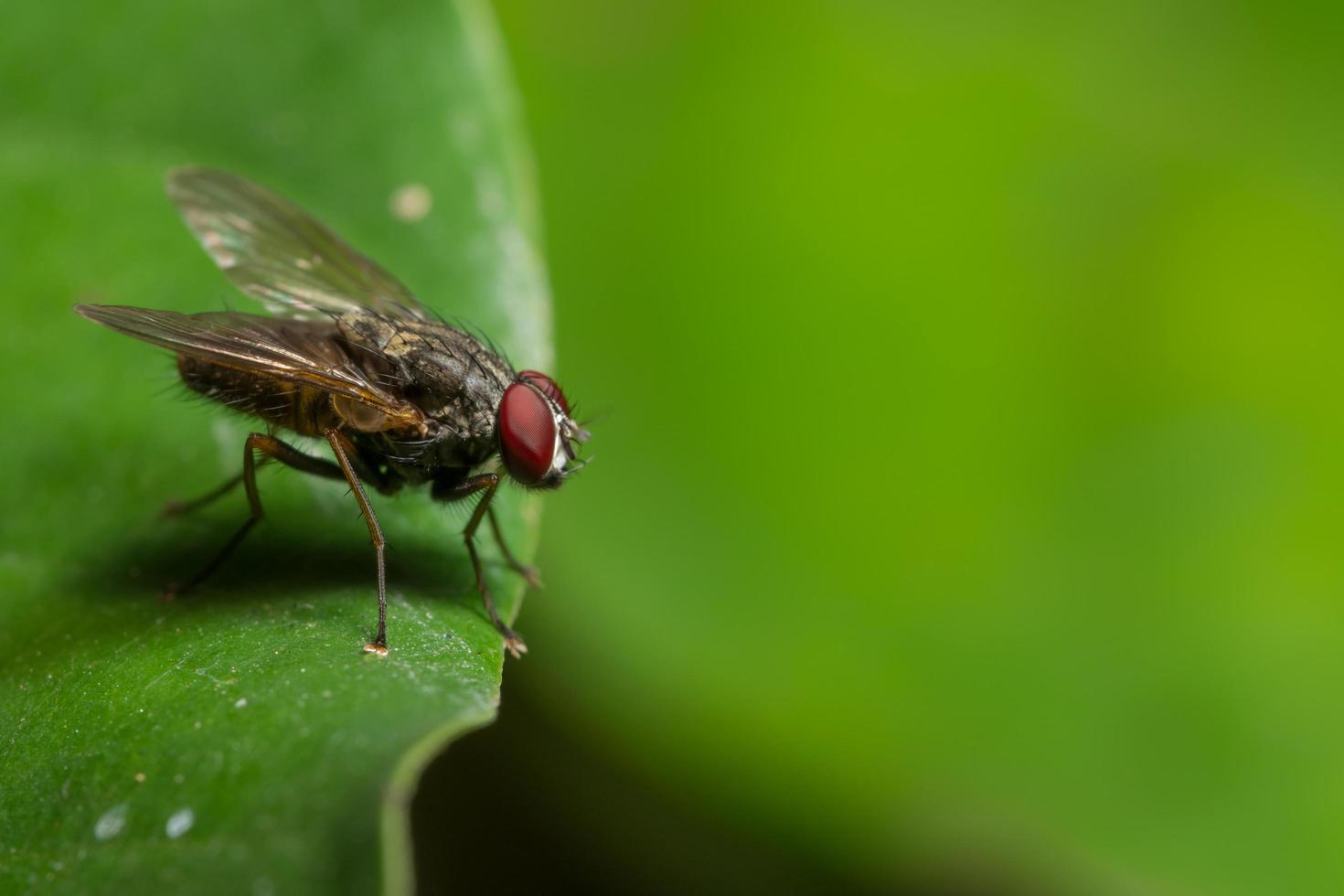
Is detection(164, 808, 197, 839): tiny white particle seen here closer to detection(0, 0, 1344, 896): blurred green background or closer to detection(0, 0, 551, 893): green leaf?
detection(0, 0, 551, 893): green leaf

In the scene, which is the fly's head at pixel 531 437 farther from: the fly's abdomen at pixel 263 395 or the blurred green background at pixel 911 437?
the blurred green background at pixel 911 437

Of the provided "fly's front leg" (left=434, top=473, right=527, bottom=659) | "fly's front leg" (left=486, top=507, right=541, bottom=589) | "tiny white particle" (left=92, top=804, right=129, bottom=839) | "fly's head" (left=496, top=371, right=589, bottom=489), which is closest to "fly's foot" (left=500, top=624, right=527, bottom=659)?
"fly's front leg" (left=434, top=473, right=527, bottom=659)

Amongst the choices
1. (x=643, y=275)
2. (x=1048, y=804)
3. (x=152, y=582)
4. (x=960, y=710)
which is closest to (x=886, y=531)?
(x=960, y=710)

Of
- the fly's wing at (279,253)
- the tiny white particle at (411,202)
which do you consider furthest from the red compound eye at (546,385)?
the tiny white particle at (411,202)

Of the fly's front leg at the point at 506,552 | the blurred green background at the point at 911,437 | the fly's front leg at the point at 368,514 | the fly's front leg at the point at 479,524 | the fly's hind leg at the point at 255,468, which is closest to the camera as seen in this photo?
the fly's front leg at the point at 368,514

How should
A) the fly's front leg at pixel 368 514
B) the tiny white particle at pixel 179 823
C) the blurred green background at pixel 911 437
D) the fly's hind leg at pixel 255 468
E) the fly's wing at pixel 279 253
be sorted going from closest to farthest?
the tiny white particle at pixel 179 823, the fly's front leg at pixel 368 514, the fly's hind leg at pixel 255 468, the fly's wing at pixel 279 253, the blurred green background at pixel 911 437

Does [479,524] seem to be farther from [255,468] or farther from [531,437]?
[255,468]
